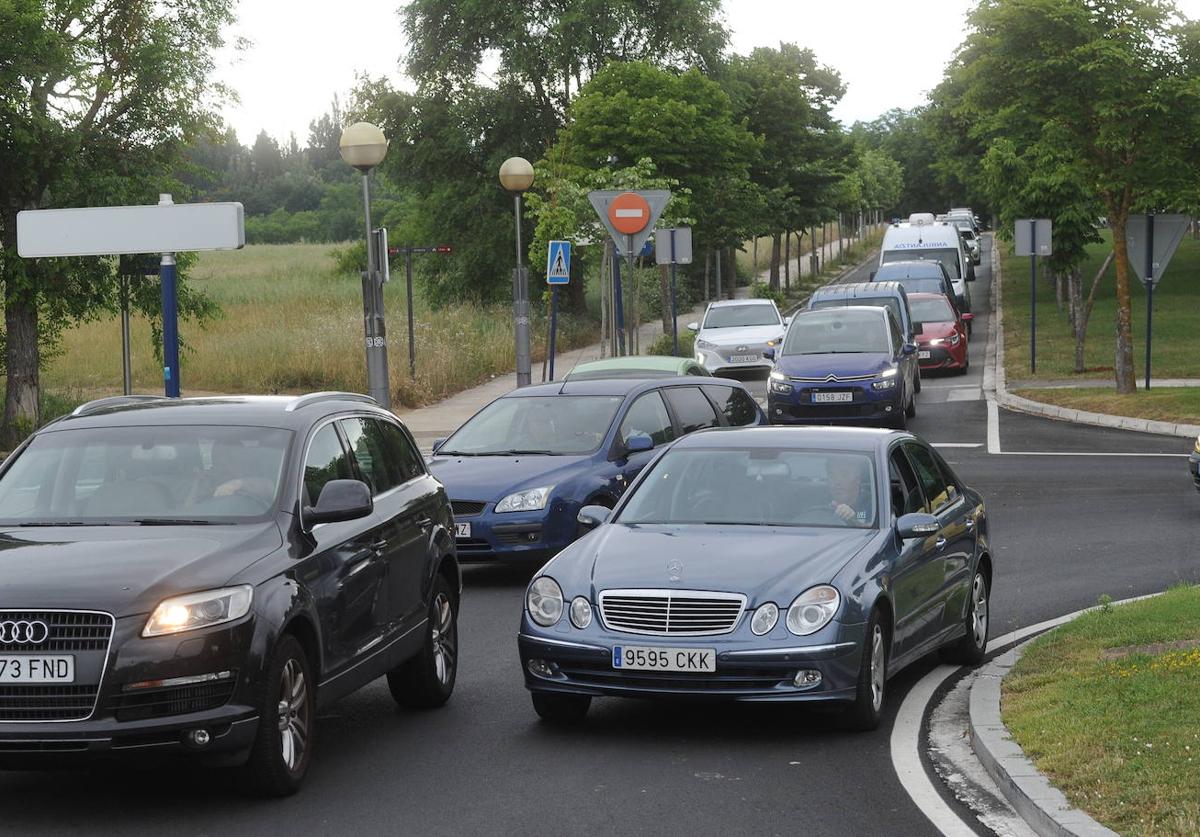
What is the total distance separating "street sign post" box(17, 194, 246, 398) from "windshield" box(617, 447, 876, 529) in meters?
7.42

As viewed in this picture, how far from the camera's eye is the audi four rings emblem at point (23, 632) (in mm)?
6297

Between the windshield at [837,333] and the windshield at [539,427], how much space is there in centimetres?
1169

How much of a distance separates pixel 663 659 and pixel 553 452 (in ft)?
20.3

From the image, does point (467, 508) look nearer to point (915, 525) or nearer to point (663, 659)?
point (915, 525)

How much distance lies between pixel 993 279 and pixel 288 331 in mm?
40880

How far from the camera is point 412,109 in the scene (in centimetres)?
5269

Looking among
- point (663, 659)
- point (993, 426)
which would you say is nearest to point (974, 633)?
point (663, 659)

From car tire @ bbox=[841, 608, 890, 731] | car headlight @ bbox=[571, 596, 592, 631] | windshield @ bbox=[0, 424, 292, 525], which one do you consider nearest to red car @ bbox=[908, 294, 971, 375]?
car tire @ bbox=[841, 608, 890, 731]

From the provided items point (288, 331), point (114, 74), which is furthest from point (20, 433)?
point (288, 331)

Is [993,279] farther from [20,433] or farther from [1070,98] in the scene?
Answer: [20,433]

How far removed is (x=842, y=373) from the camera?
81.0 feet

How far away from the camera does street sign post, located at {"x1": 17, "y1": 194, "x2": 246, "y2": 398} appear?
1580 cm

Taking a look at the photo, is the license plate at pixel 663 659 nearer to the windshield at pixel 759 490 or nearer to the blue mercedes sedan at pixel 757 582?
the blue mercedes sedan at pixel 757 582

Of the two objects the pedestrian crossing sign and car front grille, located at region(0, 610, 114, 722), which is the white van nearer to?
the pedestrian crossing sign
